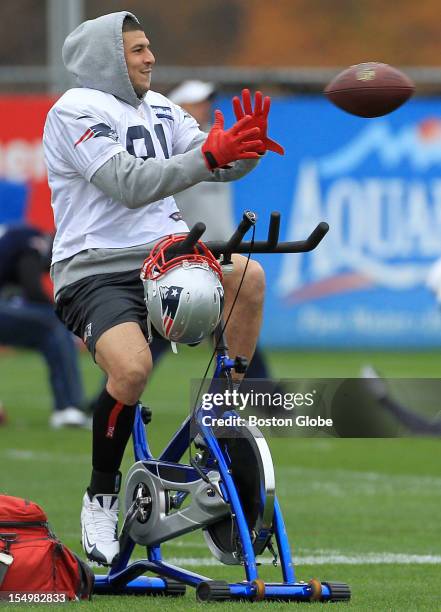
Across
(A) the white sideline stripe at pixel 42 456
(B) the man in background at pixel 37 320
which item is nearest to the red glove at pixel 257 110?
(A) the white sideline stripe at pixel 42 456

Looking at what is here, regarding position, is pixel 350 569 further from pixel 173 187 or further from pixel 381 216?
pixel 381 216

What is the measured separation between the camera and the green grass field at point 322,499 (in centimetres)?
642

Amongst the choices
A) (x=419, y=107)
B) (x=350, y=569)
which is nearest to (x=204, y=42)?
(x=419, y=107)

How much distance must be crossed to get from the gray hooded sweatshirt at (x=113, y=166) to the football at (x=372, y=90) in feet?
1.49

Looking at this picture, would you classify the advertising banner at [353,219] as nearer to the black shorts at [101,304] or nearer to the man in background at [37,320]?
the man in background at [37,320]

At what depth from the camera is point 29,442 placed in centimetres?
1171

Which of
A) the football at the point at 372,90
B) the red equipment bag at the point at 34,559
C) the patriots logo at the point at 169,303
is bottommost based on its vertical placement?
the red equipment bag at the point at 34,559

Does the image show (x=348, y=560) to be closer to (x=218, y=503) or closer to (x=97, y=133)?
(x=218, y=503)

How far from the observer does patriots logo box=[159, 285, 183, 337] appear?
5512 mm

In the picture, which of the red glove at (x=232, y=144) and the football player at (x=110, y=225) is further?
the football player at (x=110, y=225)

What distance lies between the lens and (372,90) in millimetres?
6082

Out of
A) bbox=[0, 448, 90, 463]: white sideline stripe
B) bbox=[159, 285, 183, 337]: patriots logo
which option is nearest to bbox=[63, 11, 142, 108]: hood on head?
bbox=[159, 285, 183, 337]: patriots logo
